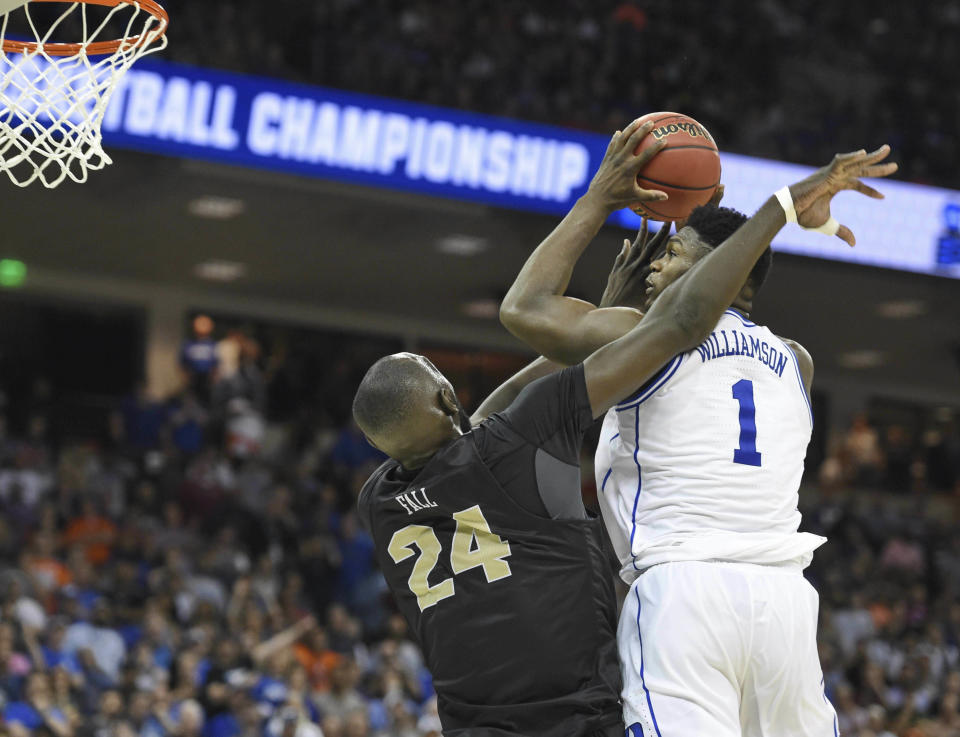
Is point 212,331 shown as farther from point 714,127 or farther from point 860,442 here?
point 860,442

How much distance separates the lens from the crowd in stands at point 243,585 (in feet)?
31.9

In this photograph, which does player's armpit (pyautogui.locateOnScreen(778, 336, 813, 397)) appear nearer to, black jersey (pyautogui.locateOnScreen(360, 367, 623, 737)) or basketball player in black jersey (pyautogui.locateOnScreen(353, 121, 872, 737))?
basketball player in black jersey (pyautogui.locateOnScreen(353, 121, 872, 737))

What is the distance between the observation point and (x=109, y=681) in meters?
9.71

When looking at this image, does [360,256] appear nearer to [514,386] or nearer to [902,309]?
[902,309]

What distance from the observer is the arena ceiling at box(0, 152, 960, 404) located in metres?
13.4

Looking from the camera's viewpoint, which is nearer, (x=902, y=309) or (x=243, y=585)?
(x=243, y=585)

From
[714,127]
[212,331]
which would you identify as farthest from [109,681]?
[714,127]

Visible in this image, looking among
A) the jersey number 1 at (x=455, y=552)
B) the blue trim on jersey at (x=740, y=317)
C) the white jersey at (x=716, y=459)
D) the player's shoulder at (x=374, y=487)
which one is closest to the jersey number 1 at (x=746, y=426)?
the white jersey at (x=716, y=459)

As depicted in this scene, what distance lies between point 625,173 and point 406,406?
0.89 metres

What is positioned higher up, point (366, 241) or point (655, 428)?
point (366, 241)

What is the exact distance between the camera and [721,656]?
329 centimetres

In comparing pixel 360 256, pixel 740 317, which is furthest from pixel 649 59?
pixel 740 317

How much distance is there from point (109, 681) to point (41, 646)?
58cm

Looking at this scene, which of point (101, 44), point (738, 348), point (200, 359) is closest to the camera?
point (738, 348)
